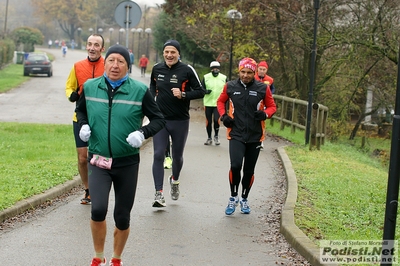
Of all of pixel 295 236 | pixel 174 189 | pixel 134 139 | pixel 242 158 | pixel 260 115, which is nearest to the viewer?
pixel 134 139

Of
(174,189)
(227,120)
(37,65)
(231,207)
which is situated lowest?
(231,207)

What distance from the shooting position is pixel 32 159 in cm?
1264

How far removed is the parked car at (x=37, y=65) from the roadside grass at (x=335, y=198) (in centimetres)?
3067

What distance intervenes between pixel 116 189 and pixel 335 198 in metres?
4.75

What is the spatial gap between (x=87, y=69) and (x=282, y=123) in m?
13.6

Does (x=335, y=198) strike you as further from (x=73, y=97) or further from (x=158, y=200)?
(x=73, y=97)

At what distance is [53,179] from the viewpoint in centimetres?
1030

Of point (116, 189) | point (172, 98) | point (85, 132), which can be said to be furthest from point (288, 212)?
point (85, 132)

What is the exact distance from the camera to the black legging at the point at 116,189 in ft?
19.1

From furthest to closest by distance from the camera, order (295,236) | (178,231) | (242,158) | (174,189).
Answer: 1. (174,189)
2. (242,158)
3. (178,231)
4. (295,236)

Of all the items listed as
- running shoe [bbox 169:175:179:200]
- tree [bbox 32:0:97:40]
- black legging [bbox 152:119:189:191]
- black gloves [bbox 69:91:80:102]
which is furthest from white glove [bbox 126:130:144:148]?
tree [bbox 32:0:97:40]

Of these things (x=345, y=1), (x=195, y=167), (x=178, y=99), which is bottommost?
(x=195, y=167)

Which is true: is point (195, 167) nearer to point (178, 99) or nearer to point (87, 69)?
point (178, 99)

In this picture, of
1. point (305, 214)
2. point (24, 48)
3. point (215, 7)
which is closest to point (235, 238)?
point (305, 214)
